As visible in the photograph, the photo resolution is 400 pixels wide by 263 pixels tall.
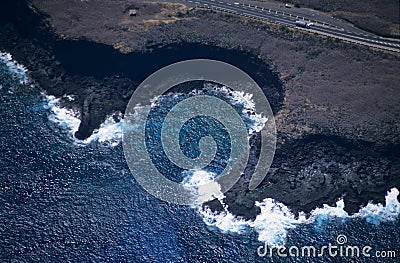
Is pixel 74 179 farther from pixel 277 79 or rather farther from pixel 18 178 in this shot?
pixel 277 79

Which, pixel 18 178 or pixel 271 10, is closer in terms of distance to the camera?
pixel 18 178

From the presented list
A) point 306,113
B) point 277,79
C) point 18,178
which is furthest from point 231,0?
point 18,178

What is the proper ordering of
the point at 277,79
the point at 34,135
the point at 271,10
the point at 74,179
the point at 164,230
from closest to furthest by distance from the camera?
the point at 164,230, the point at 74,179, the point at 34,135, the point at 277,79, the point at 271,10

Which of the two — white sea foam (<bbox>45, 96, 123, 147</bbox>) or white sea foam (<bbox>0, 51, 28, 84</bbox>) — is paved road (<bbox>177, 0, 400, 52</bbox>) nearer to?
white sea foam (<bbox>45, 96, 123, 147</bbox>)

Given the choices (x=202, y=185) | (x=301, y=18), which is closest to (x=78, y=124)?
(x=202, y=185)

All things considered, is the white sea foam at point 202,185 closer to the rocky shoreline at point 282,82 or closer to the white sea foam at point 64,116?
the rocky shoreline at point 282,82
